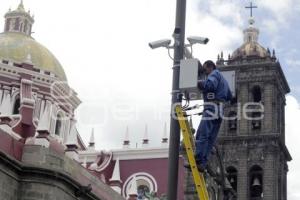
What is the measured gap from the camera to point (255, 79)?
56.2m

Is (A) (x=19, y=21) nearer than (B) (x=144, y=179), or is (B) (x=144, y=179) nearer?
(B) (x=144, y=179)

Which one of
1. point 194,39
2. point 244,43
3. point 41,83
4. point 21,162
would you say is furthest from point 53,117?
point 244,43

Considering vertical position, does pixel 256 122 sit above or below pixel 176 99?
above

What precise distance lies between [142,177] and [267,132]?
23896 millimetres

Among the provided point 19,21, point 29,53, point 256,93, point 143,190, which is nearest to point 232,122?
point 256,93

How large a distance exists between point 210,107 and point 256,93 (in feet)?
162

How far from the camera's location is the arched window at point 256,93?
185 ft

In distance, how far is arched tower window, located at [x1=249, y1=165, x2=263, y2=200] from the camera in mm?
54219

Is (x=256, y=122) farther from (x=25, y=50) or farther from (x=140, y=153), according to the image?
(x=25, y=50)

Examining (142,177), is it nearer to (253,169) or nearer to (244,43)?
(253,169)

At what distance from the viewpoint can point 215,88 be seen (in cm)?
802

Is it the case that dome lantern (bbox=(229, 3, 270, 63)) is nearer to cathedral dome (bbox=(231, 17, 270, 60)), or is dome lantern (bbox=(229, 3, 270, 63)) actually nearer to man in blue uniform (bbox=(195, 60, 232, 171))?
A: cathedral dome (bbox=(231, 17, 270, 60))

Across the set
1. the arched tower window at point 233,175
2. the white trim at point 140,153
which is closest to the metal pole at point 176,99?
the white trim at point 140,153

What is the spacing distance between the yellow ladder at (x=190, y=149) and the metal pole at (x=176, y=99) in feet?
0.22
